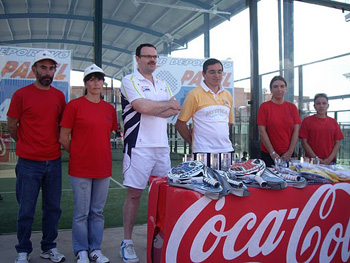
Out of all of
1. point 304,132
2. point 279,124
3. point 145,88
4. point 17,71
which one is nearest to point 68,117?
point 145,88

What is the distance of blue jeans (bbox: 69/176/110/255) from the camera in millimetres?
2986

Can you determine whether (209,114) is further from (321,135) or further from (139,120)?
(321,135)

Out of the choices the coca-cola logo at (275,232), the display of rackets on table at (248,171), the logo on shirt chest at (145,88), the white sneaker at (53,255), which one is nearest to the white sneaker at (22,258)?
the white sneaker at (53,255)

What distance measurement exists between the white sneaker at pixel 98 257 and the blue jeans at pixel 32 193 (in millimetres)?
420

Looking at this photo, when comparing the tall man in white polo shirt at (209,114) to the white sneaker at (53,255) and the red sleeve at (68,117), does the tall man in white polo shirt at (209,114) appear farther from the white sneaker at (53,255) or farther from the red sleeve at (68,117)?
the white sneaker at (53,255)

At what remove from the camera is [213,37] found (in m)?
5.63

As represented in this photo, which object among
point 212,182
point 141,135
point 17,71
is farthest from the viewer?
point 17,71

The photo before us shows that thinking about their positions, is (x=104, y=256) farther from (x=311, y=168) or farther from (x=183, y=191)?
(x=311, y=168)

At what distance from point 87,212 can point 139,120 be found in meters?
0.93

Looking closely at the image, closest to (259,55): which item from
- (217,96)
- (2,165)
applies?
(217,96)

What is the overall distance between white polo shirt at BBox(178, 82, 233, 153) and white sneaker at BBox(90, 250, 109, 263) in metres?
1.24

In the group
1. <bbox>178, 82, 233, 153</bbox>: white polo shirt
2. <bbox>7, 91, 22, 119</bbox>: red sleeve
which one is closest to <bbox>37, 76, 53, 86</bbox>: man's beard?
<bbox>7, 91, 22, 119</bbox>: red sleeve

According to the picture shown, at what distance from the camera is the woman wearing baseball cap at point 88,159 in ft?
9.71

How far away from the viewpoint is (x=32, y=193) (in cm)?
297
